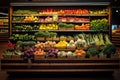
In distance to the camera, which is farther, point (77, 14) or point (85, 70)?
point (77, 14)

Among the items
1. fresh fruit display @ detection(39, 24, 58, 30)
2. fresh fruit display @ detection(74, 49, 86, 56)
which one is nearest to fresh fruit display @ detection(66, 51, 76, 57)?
fresh fruit display @ detection(74, 49, 86, 56)

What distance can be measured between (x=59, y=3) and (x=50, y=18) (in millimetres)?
738

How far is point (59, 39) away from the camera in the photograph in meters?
9.66

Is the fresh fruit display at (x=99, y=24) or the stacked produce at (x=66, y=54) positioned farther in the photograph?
the fresh fruit display at (x=99, y=24)

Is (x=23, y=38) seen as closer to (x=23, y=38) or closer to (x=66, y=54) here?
(x=23, y=38)

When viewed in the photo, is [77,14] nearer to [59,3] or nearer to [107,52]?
[59,3]

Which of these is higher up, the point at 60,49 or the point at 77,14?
the point at 77,14

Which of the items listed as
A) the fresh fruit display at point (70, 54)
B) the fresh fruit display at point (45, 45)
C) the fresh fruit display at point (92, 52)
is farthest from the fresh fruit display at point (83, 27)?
the fresh fruit display at point (70, 54)

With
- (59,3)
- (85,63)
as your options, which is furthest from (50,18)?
(85,63)

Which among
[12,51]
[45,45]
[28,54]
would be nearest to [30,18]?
[45,45]

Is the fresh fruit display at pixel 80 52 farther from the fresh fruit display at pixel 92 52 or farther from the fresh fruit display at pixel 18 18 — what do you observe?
the fresh fruit display at pixel 18 18

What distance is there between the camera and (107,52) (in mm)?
8469

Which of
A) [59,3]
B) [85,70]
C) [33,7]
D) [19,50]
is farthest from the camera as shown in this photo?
[33,7]

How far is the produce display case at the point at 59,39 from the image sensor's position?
27.3 feet
